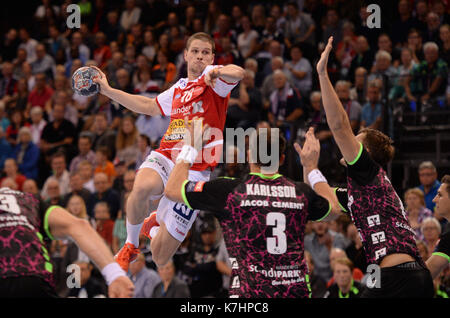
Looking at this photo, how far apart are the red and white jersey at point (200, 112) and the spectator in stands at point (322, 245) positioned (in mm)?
4108

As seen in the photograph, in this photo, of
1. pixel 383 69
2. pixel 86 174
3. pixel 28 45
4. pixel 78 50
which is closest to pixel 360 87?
pixel 383 69

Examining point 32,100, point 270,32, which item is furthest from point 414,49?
point 32,100

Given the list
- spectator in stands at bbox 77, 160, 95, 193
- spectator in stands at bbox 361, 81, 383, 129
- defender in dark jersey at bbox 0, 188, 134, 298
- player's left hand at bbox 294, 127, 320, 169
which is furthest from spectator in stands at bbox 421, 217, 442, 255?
spectator in stands at bbox 77, 160, 95, 193

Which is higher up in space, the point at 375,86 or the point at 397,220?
the point at 375,86

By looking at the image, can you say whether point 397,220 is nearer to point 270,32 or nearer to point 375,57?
point 375,57

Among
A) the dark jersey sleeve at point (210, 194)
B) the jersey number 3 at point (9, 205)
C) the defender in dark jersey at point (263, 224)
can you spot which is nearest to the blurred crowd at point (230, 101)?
the defender in dark jersey at point (263, 224)

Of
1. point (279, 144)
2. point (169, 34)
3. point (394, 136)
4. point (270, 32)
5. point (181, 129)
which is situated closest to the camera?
point (279, 144)

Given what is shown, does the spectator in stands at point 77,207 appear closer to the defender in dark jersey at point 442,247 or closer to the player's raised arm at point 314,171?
the player's raised arm at point 314,171

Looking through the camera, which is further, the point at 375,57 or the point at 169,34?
the point at 169,34

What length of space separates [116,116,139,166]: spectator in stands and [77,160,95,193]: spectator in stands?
64cm

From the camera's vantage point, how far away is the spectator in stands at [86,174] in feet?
47.4

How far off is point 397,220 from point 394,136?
6050 mm
